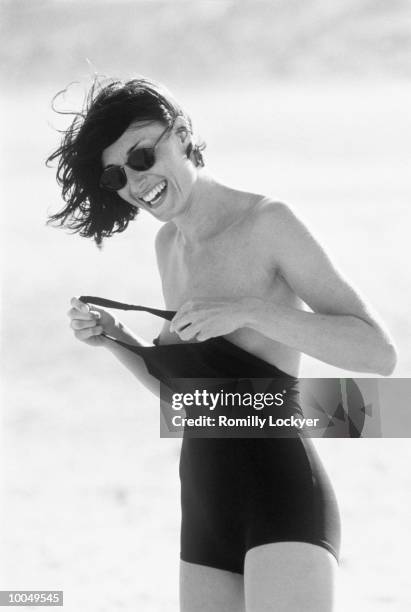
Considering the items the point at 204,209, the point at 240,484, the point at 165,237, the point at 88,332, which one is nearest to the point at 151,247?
the point at 165,237

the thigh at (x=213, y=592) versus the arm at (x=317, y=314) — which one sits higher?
the arm at (x=317, y=314)

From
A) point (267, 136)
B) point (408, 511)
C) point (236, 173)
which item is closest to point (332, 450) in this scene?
point (408, 511)

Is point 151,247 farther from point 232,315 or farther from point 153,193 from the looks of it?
point 232,315

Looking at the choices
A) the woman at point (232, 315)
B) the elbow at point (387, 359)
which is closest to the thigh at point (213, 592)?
the woman at point (232, 315)

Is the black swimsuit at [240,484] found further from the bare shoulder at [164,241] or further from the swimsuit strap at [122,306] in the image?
the bare shoulder at [164,241]

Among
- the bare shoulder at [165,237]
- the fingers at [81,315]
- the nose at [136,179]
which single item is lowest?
the fingers at [81,315]

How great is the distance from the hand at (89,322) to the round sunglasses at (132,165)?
0.30 m

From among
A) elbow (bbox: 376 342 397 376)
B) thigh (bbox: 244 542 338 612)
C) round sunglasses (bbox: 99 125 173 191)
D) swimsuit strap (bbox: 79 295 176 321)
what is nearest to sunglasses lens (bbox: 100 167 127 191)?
round sunglasses (bbox: 99 125 173 191)

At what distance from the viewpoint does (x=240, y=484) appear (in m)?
2.06

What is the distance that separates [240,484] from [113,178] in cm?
73

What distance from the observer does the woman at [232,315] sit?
1864mm

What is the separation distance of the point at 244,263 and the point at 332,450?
499cm

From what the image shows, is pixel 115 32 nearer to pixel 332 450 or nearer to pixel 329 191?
pixel 329 191

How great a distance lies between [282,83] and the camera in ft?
55.5
